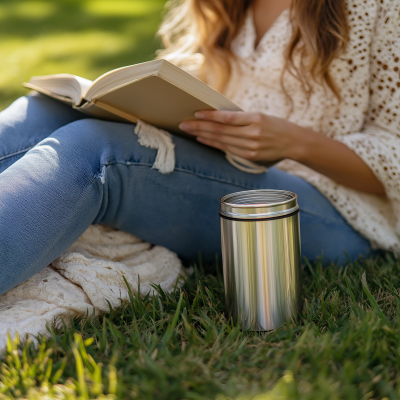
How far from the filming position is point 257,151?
113 cm

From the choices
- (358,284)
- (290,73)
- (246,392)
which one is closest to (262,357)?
(246,392)

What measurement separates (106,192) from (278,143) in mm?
461

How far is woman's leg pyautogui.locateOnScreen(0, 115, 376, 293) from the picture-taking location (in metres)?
0.91

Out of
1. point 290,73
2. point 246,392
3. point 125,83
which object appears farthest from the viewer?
point 290,73

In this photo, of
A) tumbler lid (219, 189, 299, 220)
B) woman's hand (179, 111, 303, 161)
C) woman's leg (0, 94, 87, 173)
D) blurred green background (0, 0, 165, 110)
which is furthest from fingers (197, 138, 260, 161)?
blurred green background (0, 0, 165, 110)

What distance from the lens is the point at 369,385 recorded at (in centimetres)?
71

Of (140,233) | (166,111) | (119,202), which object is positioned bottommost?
(140,233)

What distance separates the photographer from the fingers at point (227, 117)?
1.05m

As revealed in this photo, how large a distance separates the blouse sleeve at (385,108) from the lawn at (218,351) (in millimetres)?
270

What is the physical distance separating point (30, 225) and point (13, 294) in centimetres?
21

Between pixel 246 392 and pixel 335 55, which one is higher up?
pixel 335 55

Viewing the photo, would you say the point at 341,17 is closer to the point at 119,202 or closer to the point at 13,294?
the point at 119,202

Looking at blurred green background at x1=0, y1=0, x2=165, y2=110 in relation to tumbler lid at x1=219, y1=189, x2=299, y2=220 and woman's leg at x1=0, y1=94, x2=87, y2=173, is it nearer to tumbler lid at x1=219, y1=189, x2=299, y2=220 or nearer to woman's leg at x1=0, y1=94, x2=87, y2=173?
woman's leg at x1=0, y1=94, x2=87, y2=173

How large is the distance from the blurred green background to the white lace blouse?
195cm
